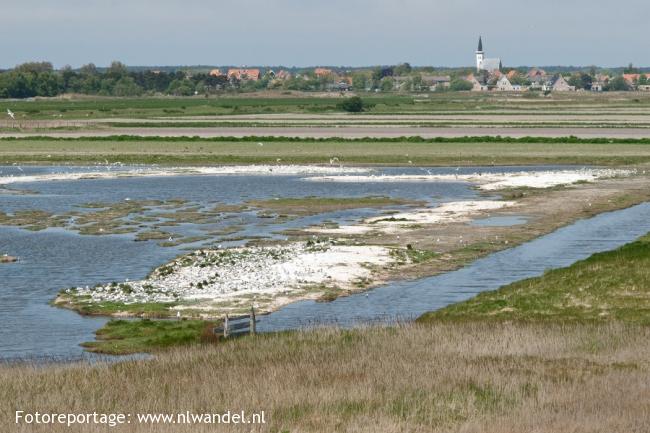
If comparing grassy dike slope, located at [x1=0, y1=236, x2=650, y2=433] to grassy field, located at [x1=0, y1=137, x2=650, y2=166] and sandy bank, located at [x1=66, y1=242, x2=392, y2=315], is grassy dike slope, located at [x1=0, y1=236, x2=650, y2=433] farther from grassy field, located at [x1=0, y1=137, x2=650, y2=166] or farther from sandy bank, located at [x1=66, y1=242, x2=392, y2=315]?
grassy field, located at [x1=0, y1=137, x2=650, y2=166]

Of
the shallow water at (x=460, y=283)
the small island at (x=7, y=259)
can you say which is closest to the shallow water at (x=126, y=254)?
the shallow water at (x=460, y=283)

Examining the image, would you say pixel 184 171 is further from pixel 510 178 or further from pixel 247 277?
pixel 247 277

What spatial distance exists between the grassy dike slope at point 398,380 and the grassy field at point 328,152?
63.9m

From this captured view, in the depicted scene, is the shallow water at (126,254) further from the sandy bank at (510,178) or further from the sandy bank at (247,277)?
the sandy bank at (510,178)

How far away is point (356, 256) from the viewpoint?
4559cm

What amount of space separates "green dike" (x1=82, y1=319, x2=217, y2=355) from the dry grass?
2596 mm

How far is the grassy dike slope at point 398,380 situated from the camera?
20.9 m

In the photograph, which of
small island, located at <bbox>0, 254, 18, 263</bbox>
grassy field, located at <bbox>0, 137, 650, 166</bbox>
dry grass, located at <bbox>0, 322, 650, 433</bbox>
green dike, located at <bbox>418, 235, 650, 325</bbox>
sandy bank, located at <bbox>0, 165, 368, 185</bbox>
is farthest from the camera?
grassy field, located at <bbox>0, 137, 650, 166</bbox>

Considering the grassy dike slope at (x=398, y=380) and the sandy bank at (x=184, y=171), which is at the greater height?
the grassy dike slope at (x=398, y=380)

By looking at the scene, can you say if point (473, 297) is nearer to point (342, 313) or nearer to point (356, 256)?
point (342, 313)

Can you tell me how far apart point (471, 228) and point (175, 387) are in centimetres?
3255

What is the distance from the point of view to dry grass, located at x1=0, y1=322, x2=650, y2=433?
20.9 meters

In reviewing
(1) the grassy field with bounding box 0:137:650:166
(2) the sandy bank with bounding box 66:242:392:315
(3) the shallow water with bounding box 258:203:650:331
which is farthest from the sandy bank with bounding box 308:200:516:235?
(1) the grassy field with bounding box 0:137:650:166

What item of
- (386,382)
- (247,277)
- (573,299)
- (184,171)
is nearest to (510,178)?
(184,171)
